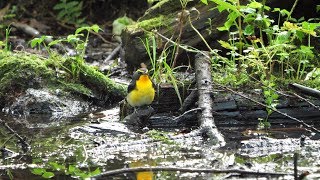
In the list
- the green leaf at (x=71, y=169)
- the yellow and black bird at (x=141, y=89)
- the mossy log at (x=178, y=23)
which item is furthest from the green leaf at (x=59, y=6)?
the green leaf at (x=71, y=169)

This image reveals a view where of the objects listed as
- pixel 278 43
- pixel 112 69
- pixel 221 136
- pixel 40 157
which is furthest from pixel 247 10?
pixel 112 69

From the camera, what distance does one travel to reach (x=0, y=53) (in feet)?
28.2

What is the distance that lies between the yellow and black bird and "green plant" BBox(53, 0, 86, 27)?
669cm

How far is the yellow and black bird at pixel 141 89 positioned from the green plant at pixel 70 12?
6685 mm

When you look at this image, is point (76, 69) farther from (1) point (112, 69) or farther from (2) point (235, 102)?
(2) point (235, 102)

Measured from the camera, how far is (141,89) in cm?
650

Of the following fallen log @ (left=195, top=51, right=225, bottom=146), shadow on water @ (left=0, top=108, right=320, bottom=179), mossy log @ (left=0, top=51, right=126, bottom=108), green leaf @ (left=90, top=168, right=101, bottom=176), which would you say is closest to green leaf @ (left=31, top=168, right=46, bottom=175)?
shadow on water @ (left=0, top=108, right=320, bottom=179)

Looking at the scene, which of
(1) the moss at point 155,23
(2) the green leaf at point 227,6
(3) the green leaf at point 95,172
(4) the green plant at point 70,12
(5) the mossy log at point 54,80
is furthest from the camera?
(4) the green plant at point 70,12

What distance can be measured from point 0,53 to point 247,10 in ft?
11.8

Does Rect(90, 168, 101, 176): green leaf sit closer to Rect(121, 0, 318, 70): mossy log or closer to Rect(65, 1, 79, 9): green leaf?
Rect(121, 0, 318, 70): mossy log

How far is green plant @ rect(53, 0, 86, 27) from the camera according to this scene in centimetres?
1316

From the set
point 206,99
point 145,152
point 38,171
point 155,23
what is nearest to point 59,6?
point 155,23

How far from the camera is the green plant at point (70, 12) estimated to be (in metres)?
13.2

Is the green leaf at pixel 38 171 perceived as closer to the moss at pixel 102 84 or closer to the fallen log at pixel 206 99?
the fallen log at pixel 206 99
